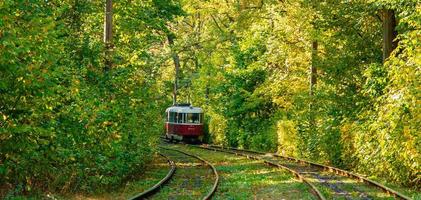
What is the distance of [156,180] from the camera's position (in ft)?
55.9

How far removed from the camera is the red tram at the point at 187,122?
40.6 metres

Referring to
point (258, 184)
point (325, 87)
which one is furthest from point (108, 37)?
point (325, 87)

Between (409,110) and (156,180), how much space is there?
7.65 m

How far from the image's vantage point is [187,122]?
40.6 m

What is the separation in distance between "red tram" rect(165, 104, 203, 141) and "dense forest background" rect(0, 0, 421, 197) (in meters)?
2.44

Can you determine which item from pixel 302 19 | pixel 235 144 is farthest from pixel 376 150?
pixel 235 144

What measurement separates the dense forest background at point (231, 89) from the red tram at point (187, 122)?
244 cm

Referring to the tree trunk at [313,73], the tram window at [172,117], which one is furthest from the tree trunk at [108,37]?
the tram window at [172,117]

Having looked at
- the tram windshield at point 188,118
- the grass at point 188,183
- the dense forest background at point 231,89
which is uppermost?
the dense forest background at point 231,89

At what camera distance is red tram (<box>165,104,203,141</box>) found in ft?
133

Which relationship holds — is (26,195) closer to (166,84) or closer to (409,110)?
(409,110)

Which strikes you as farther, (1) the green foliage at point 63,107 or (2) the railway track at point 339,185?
(2) the railway track at point 339,185

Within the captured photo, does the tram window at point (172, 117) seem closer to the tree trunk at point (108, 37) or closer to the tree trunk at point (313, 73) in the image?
the tree trunk at point (313, 73)

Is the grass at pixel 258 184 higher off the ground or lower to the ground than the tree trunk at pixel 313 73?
lower
